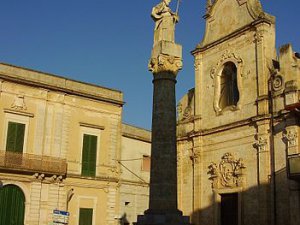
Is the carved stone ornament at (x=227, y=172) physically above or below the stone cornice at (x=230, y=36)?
below

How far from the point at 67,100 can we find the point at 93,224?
690cm

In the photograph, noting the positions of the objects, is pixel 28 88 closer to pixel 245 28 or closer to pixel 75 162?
pixel 75 162

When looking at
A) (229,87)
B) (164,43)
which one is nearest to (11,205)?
(229,87)

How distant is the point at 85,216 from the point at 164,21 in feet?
47.1

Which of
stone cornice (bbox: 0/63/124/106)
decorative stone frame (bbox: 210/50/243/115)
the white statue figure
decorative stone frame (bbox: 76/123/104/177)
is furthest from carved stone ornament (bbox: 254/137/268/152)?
stone cornice (bbox: 0/63/124/106)

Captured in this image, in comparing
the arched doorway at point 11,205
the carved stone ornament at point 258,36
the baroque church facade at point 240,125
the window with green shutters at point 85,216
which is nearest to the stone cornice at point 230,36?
the baroque church facade at point 240,125

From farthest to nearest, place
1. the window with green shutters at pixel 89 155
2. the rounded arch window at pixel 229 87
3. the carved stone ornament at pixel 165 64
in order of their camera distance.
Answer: the window with green shutters at pixel 89 155
the rounded arch window at pixel 229 87
the carved stone ornament at pixel 165 64

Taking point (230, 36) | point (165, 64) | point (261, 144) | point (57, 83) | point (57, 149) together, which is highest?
point (230, 36)

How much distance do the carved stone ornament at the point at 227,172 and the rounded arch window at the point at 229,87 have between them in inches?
109

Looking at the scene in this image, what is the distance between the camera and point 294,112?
748 inches

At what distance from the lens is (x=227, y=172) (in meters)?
22.2

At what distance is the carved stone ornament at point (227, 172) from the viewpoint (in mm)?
21438

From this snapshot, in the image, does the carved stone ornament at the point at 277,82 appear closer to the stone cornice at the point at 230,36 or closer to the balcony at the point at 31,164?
the stone cornice at the point at 230,36

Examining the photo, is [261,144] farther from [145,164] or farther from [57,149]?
[57,149]
